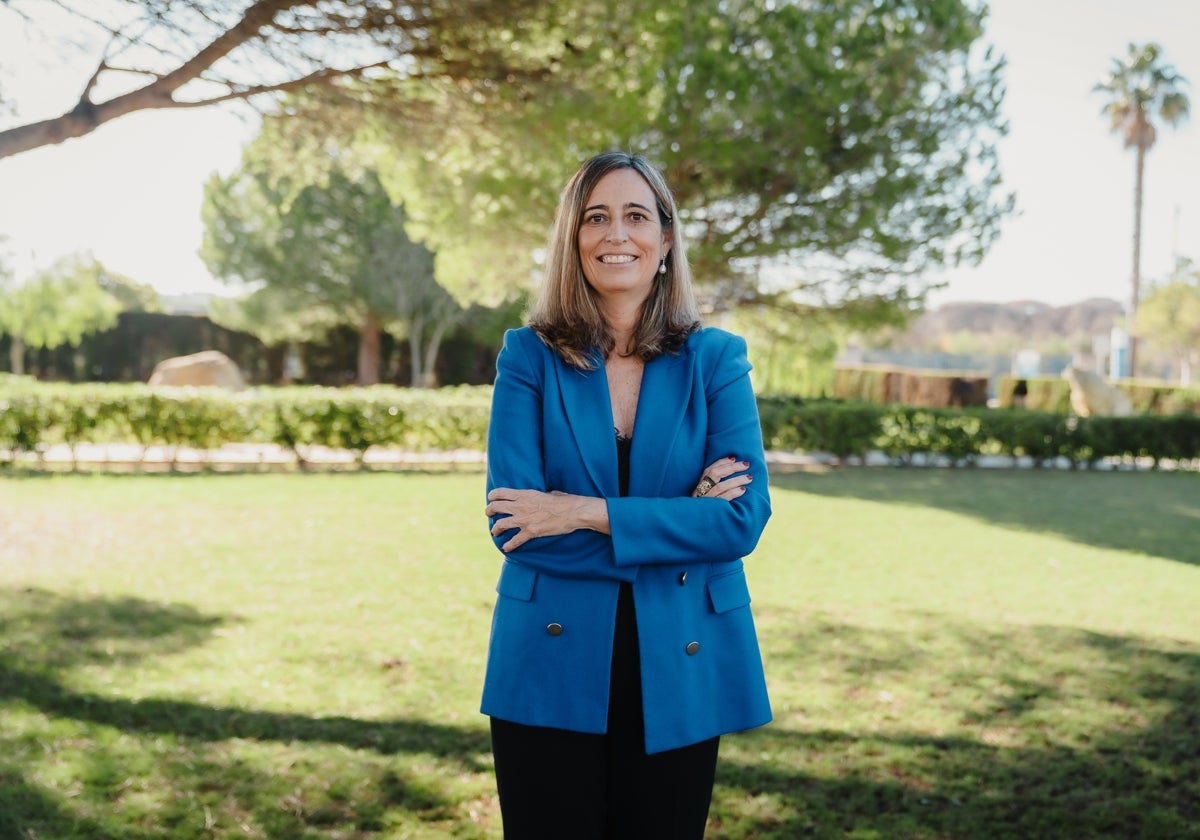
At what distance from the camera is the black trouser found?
6.85 feet

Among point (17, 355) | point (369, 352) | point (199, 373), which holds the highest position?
point (369, 352)

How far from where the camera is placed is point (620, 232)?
86.6 inches

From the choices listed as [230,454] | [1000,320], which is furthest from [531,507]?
[1000,320]

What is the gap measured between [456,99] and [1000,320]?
260 ft

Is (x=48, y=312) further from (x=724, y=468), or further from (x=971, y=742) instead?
(x=724, y=468)

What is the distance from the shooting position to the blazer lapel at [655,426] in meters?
2.19

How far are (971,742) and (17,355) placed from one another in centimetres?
3562

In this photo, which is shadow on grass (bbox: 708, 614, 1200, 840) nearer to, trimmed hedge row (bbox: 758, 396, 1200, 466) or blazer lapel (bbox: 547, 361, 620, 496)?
blazer lapel (bbox: 547, 361, 620, 496)

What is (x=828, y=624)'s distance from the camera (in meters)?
7.03

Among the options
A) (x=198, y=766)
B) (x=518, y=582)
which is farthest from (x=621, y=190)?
(x=198, y=766)

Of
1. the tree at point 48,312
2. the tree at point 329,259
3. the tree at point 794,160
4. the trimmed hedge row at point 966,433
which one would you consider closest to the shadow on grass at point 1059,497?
the trimmed hedge row at point 966,433

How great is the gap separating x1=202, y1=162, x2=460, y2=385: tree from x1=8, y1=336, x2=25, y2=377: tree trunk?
22.2ft

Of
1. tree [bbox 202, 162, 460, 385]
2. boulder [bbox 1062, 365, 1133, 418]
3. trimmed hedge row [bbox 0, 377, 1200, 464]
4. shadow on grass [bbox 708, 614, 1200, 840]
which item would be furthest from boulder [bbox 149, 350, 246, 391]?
shadow on grass [bbox 708, 614, 1200, 840]

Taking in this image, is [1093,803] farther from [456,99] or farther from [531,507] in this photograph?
[456,99]
